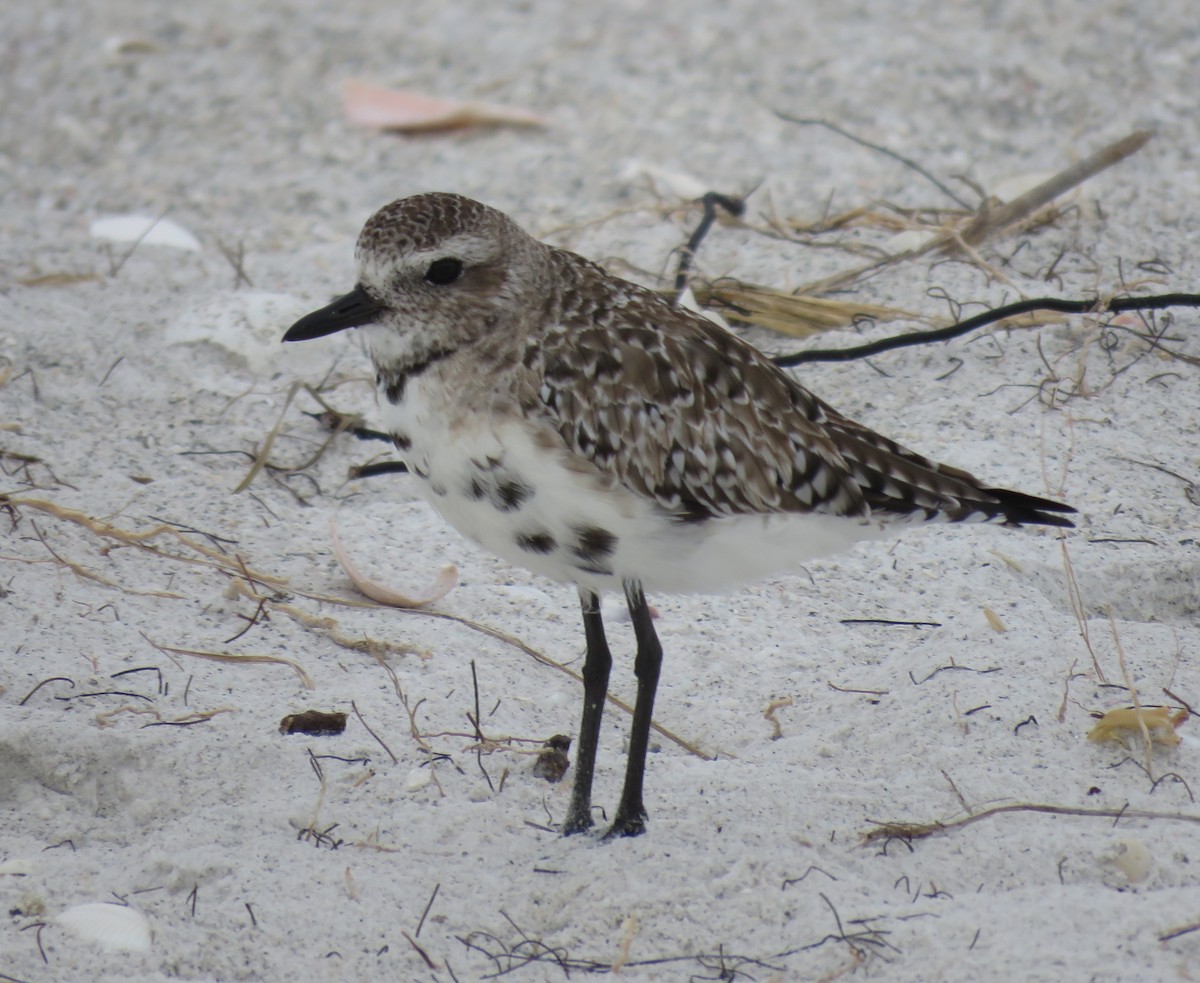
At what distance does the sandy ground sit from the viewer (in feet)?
9.49

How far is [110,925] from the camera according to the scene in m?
2.83

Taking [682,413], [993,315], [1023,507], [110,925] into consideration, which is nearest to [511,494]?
[682,413]

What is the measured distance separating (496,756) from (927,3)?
18.8ft

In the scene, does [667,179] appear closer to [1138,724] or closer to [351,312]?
[351,312]

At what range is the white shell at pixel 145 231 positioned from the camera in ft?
19.6

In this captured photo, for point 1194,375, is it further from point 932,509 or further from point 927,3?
point 927,3

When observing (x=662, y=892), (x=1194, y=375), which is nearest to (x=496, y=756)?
(x=662, y=892)

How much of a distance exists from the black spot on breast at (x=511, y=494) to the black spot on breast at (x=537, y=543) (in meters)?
0.07

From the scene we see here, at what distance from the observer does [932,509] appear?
131 inches

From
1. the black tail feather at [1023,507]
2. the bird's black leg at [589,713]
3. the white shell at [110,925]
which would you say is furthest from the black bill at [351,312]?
the black tail feather at [1023,507]

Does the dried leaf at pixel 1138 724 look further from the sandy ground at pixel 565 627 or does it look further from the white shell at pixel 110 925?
the white shell at pixel 110 925

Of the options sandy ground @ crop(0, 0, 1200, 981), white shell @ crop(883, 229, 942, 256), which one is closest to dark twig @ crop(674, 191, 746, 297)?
sandy ground @ crop(0, 0, 1200, 981)

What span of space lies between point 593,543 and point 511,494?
19 centimetres

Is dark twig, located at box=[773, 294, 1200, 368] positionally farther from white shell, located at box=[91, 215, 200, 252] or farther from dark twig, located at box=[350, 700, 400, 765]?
white shell, located at box=[91, 215, 200, 252]
